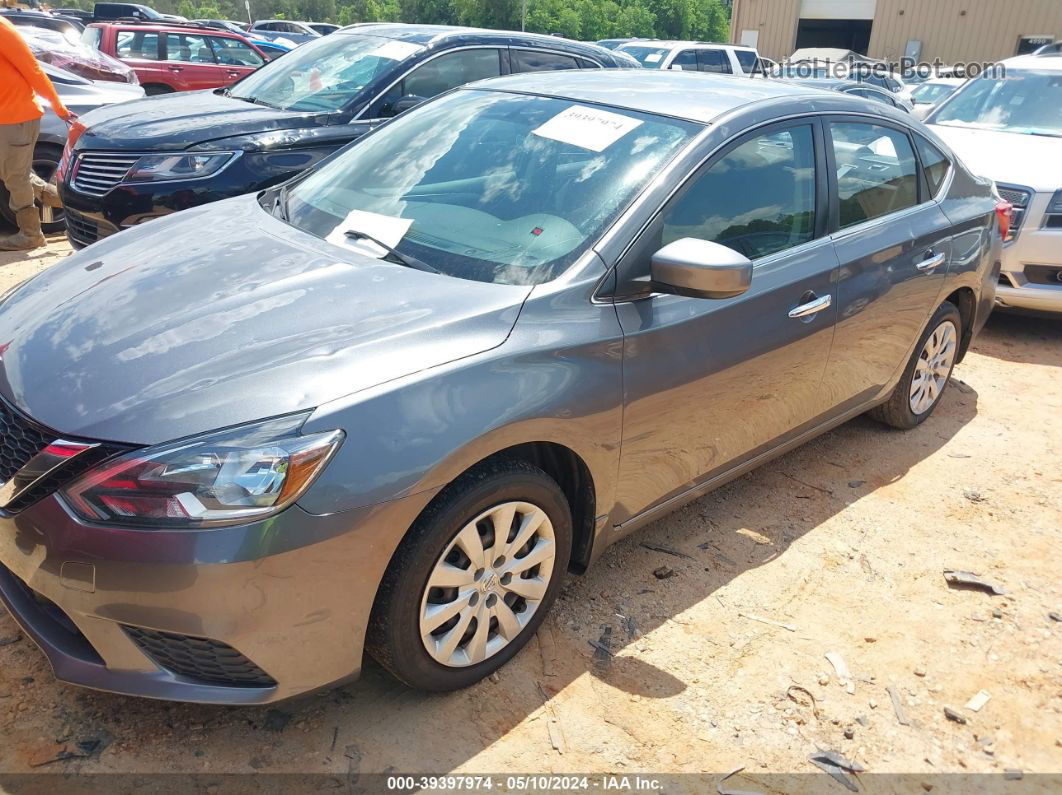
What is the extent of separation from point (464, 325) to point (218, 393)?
68cm

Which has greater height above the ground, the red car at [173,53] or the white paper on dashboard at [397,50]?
the white paper on dashboard at [397,50]

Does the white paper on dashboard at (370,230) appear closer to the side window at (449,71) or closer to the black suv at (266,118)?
the black suv at (266,118)

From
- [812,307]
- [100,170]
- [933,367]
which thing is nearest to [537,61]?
[100,170]

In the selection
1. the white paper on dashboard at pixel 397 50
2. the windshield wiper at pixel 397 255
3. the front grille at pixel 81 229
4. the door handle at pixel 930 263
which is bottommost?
the front grille at pixel 81 229

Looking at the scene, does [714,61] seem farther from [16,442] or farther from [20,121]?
[16,442]

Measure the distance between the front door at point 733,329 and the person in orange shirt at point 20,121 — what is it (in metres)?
5.99

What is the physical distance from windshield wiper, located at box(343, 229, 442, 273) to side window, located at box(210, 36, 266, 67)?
13677mm

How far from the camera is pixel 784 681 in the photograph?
2.78 meters

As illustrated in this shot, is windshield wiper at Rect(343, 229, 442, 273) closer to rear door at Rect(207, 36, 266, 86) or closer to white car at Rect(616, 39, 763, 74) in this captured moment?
rear door at Rect(207, 36, 266, 86)

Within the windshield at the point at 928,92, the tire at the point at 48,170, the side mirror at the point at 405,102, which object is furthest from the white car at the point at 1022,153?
the windshield at the point at 928,92

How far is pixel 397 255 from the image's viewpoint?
2.83 m

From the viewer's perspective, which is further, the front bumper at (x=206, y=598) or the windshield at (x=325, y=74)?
the windshield at (x=325, y=74)

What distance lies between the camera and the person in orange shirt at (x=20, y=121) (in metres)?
6.54

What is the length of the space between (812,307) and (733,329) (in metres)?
0.50
